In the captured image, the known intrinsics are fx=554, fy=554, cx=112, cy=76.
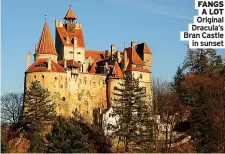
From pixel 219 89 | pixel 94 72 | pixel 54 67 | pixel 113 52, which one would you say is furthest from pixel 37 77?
pixel 219 89

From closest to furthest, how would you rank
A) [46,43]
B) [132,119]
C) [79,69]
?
[132,119]
[46,43]
[79,69]

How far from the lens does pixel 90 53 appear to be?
78.8 metres

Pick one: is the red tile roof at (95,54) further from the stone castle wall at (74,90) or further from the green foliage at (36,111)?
the green foliage at (36,111)

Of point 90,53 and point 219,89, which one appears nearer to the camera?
point 219,89

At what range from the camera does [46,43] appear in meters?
68.4

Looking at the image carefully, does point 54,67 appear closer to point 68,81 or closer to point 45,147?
point 68,81

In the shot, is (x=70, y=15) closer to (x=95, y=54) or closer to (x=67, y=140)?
(x=95, y=54)

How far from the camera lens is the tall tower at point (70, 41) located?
73000mm

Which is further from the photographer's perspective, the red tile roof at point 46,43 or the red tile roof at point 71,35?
the red tile roof at point 71,35

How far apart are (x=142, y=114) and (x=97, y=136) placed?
16.7ft

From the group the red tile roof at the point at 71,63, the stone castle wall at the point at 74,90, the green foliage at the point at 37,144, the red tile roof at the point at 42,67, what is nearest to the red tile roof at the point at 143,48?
the stone castle wall at the point at 74,90

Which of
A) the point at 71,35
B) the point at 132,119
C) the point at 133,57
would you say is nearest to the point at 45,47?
the point at 71,35

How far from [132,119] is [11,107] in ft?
102

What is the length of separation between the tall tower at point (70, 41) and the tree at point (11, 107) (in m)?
9.95
